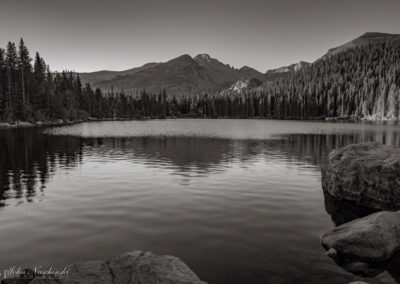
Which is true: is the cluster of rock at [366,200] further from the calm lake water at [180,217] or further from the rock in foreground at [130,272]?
the rock in foreground at [130,272]

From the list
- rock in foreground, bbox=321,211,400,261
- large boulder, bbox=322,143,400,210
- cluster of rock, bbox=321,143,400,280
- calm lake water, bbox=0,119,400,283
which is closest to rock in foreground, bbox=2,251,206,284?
calm lake water, bbox=0,119,400,283

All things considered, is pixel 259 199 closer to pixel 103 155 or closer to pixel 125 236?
pixel 125 236

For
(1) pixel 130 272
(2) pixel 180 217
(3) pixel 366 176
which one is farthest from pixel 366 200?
(1) pixel 130 272

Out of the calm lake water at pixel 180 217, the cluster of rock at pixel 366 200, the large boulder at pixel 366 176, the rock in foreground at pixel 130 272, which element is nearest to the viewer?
the rock in foreground at pixel 130 272

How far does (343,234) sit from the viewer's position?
11438mm

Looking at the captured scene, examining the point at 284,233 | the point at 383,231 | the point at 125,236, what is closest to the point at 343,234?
the point at 383,231

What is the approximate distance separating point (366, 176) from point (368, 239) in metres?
7.27

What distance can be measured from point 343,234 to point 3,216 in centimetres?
1632

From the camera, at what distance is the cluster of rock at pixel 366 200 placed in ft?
35.0

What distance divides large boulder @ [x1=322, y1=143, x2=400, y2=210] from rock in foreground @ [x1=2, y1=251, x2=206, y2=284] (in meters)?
13.6

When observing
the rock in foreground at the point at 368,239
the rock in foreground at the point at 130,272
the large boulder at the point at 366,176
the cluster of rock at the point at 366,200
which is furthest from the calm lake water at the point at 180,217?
the rock in foreground at the point at 130,272

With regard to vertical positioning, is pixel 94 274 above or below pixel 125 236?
above

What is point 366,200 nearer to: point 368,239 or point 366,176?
point 366,176

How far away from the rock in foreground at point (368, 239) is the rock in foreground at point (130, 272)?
6.41 m
